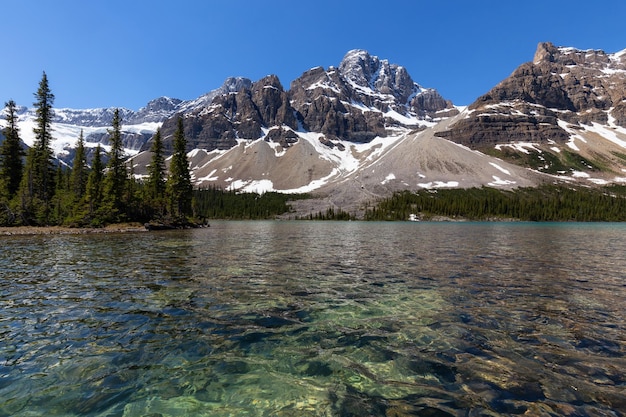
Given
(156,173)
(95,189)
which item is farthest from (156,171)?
(95,189)

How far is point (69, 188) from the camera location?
87.7 metres

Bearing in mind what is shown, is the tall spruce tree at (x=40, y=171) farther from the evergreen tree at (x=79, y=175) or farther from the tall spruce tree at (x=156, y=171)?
the tall spruce tree at (x=156, y=171)

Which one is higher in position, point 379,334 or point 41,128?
point 41,128

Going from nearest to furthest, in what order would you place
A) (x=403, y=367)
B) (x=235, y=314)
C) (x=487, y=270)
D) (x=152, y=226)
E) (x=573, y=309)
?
1. (x=403, y=367)
2. (x=235, y=314)
3. (x=573, y=309)
4. (x=487, y=270)
5. (x=152, y=226)

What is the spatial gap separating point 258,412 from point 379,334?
5.68 meters

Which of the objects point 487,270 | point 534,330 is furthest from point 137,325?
point 487,270

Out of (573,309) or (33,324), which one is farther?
(573,309)

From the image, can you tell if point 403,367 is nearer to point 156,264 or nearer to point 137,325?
point 137,325

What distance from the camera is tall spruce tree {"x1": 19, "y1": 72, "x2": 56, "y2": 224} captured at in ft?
211

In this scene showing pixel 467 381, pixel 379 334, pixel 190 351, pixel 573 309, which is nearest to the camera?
pixel 467 381

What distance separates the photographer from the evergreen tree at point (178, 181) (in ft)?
288

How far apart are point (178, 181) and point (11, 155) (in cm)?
3540

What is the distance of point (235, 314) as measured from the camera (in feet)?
44.3

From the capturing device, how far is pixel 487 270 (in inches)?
982
